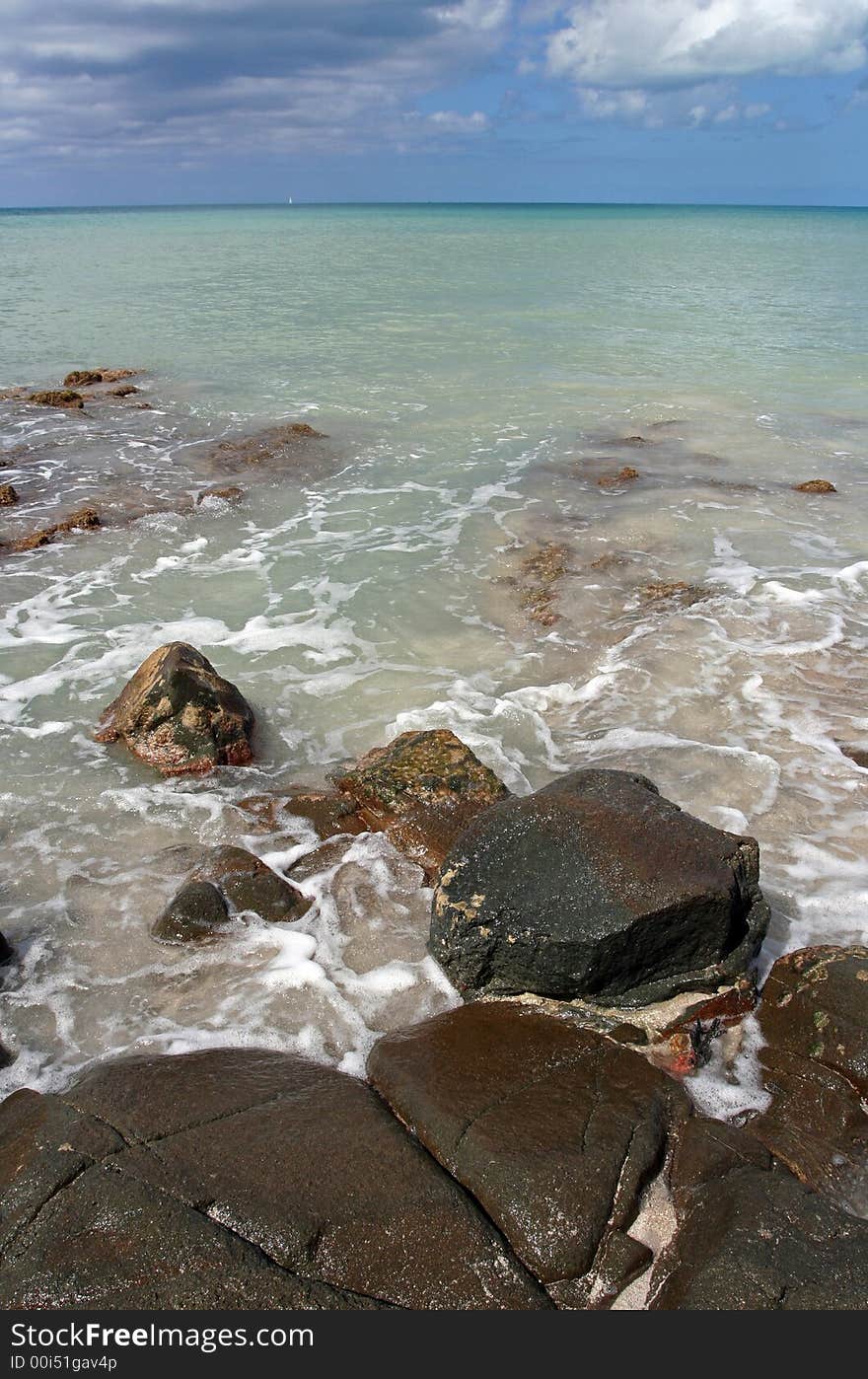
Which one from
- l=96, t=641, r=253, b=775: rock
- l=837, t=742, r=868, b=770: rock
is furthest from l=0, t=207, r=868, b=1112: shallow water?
l=96, t=641, r=253, b=775: rock

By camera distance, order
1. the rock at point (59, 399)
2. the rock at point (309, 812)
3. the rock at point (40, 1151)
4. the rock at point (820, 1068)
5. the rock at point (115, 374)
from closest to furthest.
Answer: the rock at point (40, 1151) → the rock at point (820, 1068) → the rock at point (309, 812) → the rock at point (59, 399) → the rock at point (115, 374)

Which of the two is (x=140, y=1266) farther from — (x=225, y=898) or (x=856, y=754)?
(x=856, y=754)

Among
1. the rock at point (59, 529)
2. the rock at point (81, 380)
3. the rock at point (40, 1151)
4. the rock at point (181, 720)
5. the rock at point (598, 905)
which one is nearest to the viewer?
the rock at point (40, 1151)

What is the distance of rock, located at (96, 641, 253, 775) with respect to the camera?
7.18 metres

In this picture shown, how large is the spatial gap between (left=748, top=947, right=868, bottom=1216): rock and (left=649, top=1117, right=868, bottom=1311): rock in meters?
0.30

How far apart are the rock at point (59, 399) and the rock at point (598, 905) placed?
1728 cm

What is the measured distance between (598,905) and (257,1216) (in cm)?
215

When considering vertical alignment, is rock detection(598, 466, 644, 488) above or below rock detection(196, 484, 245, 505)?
Answer: above

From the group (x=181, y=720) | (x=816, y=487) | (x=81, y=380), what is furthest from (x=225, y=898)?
(x=81, y=380)

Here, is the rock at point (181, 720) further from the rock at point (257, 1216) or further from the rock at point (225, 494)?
the rock at point (225, 494)

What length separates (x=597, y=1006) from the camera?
4527mm

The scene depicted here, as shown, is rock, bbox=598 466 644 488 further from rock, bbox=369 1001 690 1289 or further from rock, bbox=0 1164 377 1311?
rock, bbox=0 1164 377 1311

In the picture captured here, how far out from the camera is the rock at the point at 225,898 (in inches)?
212

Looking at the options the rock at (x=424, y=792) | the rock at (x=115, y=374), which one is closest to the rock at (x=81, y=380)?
the rock at (x=115, y=374)
